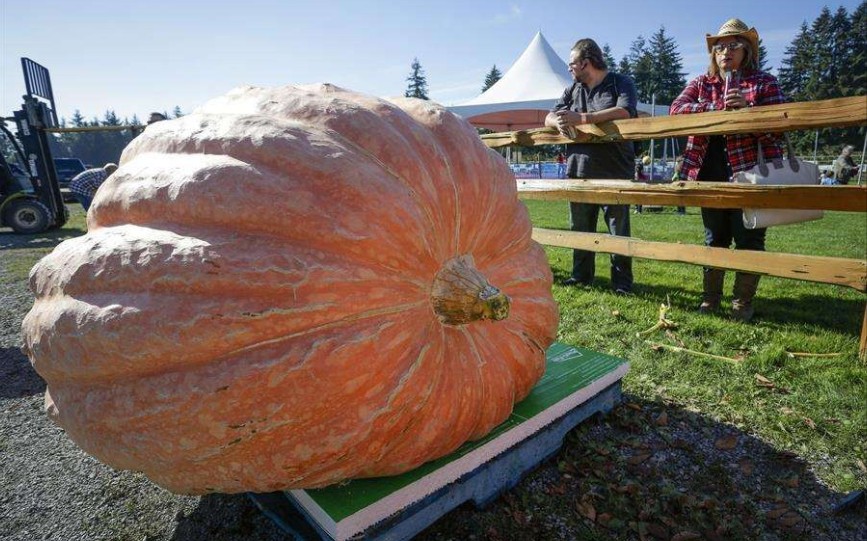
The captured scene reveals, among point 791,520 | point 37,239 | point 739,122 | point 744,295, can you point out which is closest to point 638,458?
point 791,520

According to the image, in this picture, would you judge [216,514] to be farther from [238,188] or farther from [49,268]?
[238,188]

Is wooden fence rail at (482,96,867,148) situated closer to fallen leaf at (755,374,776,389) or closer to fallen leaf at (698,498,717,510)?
fallen leaf at (755,374,776,389)

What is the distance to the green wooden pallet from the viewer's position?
1499 millimetres

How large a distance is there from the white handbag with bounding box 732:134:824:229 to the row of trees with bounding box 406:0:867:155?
44922 millimetres

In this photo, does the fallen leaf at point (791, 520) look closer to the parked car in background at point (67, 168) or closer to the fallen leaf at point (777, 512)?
the fallen leaf at point (777, 512)

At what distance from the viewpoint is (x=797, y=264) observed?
3162mm

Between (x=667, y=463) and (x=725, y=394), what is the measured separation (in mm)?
794

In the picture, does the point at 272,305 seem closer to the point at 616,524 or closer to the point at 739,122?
the point at 616,524

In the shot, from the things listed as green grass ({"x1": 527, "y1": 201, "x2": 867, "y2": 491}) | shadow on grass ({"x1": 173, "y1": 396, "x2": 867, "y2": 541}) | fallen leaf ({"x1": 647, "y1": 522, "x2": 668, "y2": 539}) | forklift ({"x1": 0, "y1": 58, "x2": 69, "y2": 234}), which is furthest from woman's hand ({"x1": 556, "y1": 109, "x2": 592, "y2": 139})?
forklift ({"x1": 0, "y1": 58, "x2": 69, "y2": 234})

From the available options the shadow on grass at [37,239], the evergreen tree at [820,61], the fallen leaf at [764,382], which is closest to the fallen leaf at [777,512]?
the fallen leaf at [764,382]

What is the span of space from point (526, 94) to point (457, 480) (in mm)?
18887

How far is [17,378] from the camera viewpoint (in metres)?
3.16

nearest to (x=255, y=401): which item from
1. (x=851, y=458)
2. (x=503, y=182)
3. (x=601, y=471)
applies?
(x=503, y=182)

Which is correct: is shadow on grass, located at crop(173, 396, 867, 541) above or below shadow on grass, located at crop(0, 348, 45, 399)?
below
